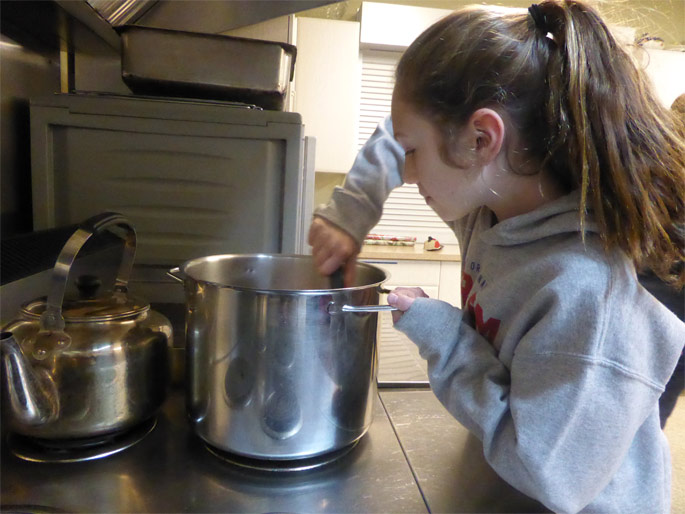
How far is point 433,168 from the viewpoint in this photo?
0.51 m

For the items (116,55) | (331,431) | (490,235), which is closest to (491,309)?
(490,235)

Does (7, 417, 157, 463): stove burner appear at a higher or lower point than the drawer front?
higher

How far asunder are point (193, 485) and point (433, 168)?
15.5 inches

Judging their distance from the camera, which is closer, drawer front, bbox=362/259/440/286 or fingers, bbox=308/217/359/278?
fingers, bbox=308/217/359/278

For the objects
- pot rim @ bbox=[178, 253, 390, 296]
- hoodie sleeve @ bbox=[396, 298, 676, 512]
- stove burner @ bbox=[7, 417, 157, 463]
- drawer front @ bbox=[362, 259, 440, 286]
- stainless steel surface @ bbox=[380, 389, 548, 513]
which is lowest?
drawer front @ bbox=[362, 259, 440, 286]

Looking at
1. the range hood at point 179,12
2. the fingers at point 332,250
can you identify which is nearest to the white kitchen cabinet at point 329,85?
the range hood at point 179,12

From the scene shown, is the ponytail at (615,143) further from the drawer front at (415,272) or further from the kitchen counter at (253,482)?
the drawer front at (415,272)

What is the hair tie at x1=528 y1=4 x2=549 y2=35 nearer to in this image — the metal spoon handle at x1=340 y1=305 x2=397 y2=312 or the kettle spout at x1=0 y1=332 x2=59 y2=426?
the metal spoon handle at x1=340 y1=305 x2=397 y2=312

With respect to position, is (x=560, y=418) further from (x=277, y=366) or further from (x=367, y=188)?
(x=367, y=188)

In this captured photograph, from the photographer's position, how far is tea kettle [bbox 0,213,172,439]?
43 centimetres

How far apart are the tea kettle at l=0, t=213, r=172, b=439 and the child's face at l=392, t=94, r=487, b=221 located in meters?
0.33

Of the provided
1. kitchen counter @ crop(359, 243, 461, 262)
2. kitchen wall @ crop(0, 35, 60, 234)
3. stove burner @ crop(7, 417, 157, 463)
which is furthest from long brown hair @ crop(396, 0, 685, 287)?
kitchen counter @ crop(359, 243, 461, 262)

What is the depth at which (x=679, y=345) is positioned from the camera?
0.44m

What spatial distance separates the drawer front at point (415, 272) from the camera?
226cm
